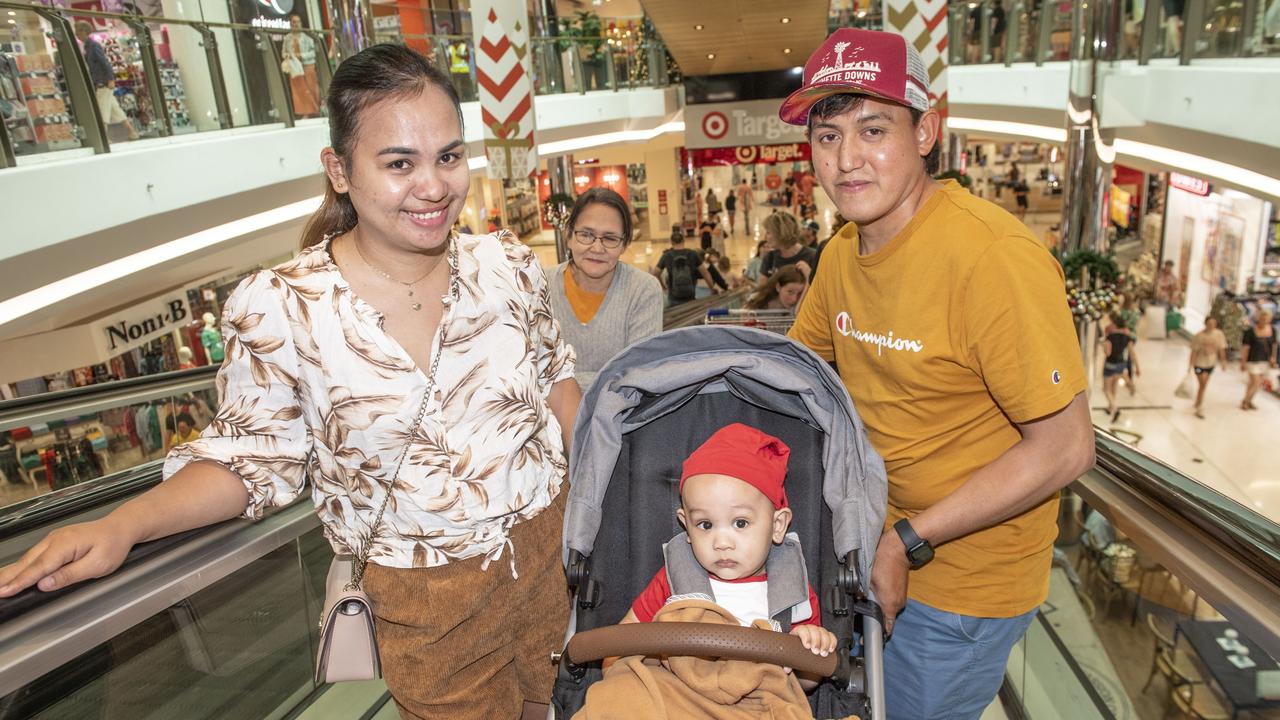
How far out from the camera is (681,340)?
2.12 m

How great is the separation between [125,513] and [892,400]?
155 cm

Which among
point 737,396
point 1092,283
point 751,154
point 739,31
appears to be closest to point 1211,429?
point 1092,283

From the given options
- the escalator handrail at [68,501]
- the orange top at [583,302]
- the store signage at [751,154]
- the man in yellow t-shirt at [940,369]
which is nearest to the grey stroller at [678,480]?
the man in yellow t-shirt at [940,369]

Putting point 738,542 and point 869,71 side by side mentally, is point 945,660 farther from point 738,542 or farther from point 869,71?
point 869,71

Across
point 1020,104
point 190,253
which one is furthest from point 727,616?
point 1020,104

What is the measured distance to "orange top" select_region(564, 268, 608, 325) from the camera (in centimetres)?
350

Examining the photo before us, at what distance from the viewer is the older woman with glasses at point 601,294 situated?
343 cm

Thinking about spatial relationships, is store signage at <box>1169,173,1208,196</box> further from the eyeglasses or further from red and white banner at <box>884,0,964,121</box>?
the eyeglasses

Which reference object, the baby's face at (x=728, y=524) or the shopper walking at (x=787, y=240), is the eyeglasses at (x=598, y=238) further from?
the shopper walking at (x=787, y=240)

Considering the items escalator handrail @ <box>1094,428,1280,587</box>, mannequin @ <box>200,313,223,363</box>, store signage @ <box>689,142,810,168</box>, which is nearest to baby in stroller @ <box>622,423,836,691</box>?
escalator handrail @ <box>1094,428,1280,587</box>

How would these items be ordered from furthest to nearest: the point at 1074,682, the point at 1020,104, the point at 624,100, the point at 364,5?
the point at 624,100 < the point at 1020,104 < the point at 364,5 < the point at 1074,682

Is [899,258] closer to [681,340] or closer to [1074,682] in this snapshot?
[681,340]

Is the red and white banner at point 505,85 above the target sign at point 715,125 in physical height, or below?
above

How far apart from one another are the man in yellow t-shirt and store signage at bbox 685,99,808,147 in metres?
11.3
